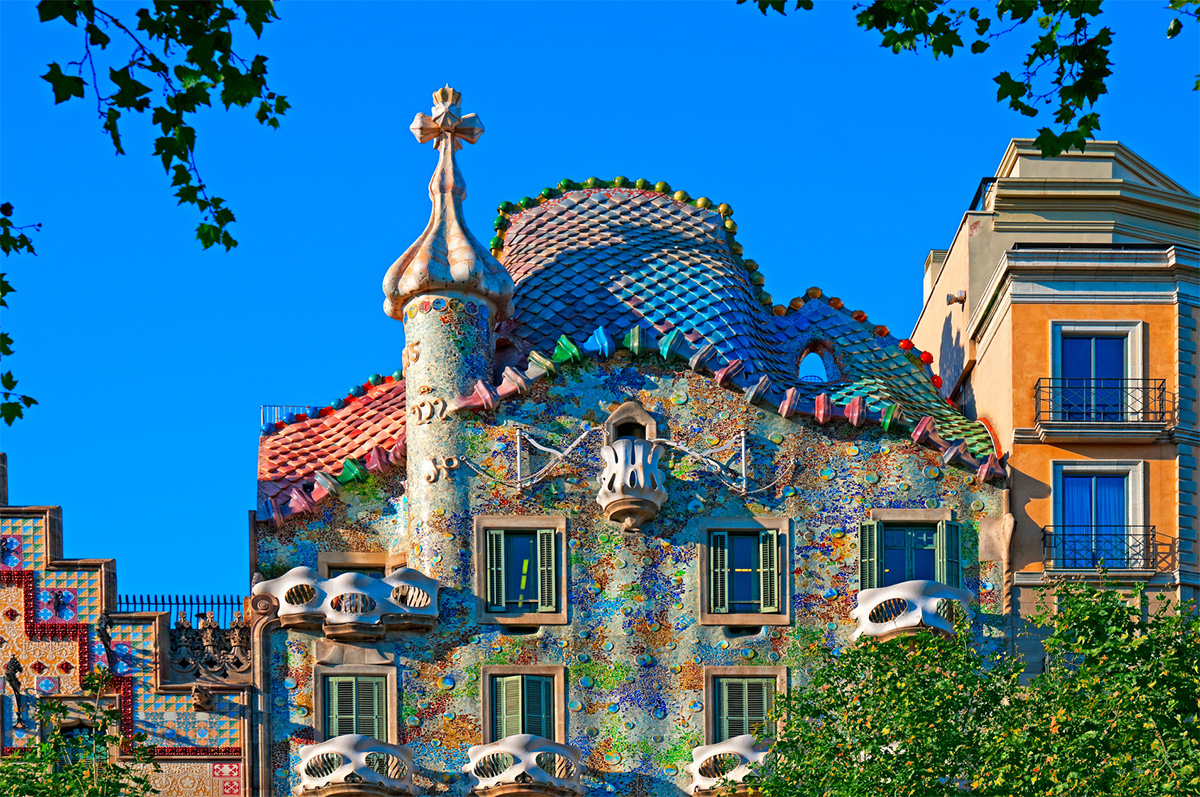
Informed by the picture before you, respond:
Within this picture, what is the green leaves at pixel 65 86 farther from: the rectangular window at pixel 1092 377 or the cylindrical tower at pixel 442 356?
the rectangular window at pixel 1092 377

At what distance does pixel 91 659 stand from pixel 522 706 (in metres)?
6.30

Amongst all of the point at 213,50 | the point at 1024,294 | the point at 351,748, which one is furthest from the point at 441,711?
the point at 213,50

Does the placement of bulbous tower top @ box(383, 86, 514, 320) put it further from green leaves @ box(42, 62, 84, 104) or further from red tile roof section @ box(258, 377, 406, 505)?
green leaves @ box(42, 62, 84, 104)

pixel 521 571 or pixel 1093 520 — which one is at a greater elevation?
pixel 1093 520

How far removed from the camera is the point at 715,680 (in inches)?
1526

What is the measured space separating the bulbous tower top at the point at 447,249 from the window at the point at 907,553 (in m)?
6.63

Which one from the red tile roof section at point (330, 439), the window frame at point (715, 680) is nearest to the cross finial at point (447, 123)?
the red tile roof section at point (330, 439)

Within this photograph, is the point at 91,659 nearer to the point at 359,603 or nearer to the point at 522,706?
the point at 359,603

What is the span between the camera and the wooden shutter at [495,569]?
128 ft

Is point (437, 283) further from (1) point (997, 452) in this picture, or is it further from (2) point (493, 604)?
(1) point (997, 452)

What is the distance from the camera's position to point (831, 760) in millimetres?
34469

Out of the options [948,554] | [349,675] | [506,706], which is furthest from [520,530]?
[948,554]

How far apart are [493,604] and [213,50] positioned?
63.8ft

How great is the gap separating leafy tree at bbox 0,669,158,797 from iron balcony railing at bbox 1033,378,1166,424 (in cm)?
1411
